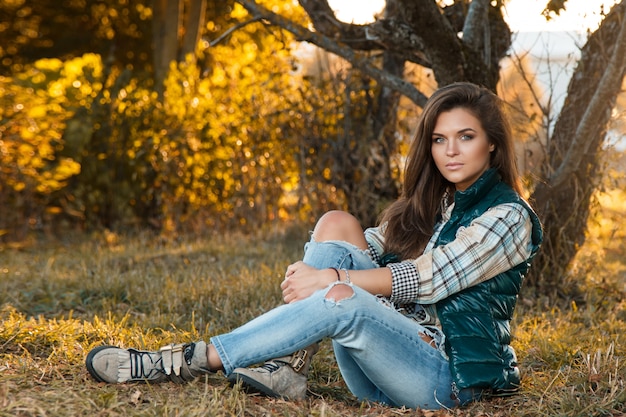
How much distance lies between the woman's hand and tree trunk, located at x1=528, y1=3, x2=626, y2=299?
2167 mm

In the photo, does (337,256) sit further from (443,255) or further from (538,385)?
(538,385)

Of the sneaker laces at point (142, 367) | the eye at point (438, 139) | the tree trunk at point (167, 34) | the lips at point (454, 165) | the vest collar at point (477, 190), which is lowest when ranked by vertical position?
the sneaker laces at point (142, 367)

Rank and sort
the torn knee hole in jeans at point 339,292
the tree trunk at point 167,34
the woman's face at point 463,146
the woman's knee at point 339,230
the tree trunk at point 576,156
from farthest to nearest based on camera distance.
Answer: the tree trunk at point 167,34 → the tree trunk at point 576,156 → the woman's knee at point 339,230 → the woman's face at point 463,146 → the torn knee hole in jeans at point 339,292

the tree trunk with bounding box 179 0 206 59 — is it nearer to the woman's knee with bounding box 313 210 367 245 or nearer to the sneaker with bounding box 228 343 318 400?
the woman's knee with bounding box 313 210 367 245

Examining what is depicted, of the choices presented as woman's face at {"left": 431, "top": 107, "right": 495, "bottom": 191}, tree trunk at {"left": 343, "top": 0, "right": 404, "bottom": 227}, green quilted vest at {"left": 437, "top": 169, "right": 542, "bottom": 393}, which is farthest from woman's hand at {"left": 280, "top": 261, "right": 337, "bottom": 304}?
tree trunk at {"left": 343, "top": 0, "right": 404, "bottom": 227}

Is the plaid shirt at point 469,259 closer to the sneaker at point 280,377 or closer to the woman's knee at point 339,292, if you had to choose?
the woman's knee at point 339,292

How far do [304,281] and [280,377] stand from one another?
359 millimetres

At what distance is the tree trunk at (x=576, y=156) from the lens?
14.5 ft

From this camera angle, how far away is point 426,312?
295cm

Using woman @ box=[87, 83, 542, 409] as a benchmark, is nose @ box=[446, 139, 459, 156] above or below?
above

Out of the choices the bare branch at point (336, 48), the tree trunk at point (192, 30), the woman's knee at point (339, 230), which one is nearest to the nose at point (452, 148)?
the woman's knee at point (339, 230)

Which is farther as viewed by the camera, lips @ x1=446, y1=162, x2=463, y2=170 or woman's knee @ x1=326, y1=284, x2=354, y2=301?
lips @ x1=446, y1=162, x2=463, y2=170

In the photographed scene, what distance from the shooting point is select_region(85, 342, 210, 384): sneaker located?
283 cm

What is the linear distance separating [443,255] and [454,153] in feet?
1.44
